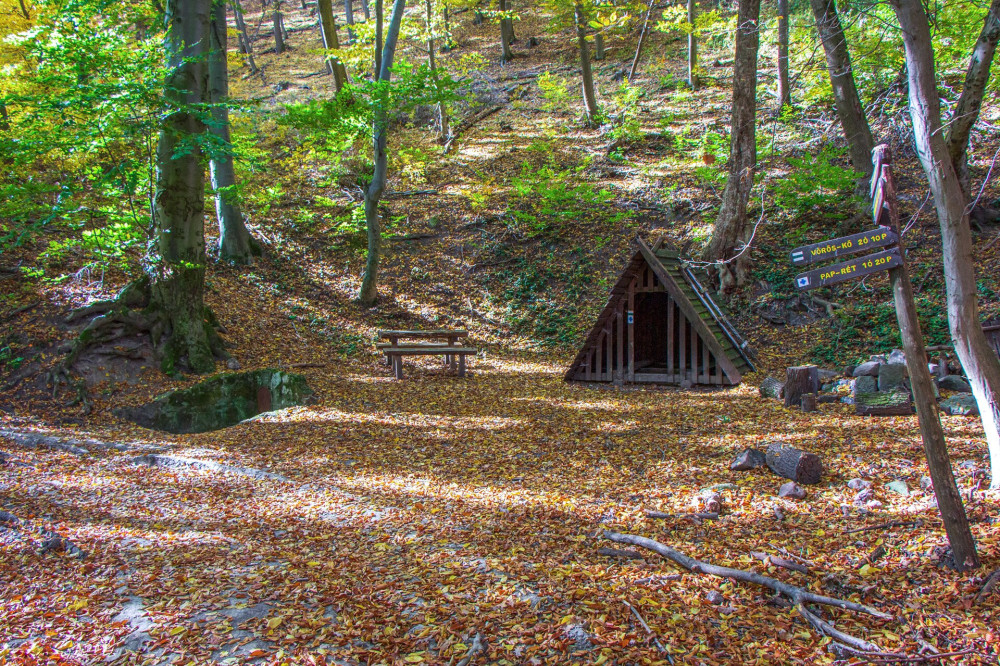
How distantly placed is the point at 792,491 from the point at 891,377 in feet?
12.1

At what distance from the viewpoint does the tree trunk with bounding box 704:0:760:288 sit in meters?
10.7

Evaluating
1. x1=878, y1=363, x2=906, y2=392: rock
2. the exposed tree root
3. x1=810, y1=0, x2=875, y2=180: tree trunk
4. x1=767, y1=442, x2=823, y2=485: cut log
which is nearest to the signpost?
the exposed tree root

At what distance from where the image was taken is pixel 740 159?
11.1 metres

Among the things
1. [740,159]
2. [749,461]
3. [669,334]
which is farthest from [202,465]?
[740,159]

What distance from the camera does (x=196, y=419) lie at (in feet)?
26.8

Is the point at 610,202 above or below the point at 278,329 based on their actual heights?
above

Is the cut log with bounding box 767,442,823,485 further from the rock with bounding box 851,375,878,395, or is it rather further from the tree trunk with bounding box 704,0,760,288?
the tree trunk with bounding box 704,0,760,288

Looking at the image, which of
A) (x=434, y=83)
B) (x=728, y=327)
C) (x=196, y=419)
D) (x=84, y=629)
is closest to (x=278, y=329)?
(x=196, y=419)

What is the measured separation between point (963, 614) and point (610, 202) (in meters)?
13.5

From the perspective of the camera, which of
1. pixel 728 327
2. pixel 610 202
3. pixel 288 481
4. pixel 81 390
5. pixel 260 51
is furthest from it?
pixel 260 51

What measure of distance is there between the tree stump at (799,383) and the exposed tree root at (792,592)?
441 centimetres

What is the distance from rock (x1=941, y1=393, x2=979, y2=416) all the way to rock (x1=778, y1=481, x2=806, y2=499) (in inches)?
121

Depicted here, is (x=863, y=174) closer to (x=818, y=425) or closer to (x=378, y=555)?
(x=818, y=425)

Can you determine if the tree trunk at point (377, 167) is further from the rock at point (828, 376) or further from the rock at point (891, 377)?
the rock at point (891, 377)
